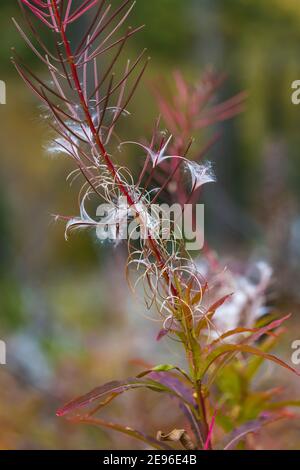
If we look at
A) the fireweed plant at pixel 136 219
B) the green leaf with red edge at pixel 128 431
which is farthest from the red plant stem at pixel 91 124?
the green leaf with red edge at pixel 128 431

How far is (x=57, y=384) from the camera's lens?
6.07 ft

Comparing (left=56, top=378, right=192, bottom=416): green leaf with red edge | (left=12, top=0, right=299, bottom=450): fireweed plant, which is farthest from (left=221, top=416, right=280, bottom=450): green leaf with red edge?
(left=56, top=378, right=192, bottom=416): green leaf with red edge

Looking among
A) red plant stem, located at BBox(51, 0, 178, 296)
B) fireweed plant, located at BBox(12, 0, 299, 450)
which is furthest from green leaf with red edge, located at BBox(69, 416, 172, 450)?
red plant stem, located at BBox(51, 0, 178, 296)

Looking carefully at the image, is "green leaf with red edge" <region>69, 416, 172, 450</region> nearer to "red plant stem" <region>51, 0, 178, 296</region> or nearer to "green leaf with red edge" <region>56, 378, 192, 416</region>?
"green leaf with red edge" <region>56, 378, 192, 416</region>

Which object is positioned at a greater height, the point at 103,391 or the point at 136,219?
the point at 136,219

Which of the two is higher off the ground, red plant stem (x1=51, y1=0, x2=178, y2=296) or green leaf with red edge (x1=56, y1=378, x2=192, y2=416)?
red plant stem (x1=51, y1=0, x2=178, y2=296)

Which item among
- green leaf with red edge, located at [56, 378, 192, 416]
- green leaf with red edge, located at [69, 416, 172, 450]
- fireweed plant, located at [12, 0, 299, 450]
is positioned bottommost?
green leaf with red edge, located at [69, 416, 172, 450]

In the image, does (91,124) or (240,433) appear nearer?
(91,124)

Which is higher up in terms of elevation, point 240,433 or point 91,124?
point 91,124

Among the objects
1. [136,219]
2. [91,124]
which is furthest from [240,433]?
[91,124]

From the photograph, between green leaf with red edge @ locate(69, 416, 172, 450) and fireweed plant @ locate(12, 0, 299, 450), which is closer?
fireweed plant @ locate(12, 0, 299, 450)

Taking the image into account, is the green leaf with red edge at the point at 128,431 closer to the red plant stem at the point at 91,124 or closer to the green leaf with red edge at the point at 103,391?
the green leaf with red edge at the point at 103,391

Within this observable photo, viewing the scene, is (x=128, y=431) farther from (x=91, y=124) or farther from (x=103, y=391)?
(x=91, y=124)

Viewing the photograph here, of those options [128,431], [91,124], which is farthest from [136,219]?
[128,431]
